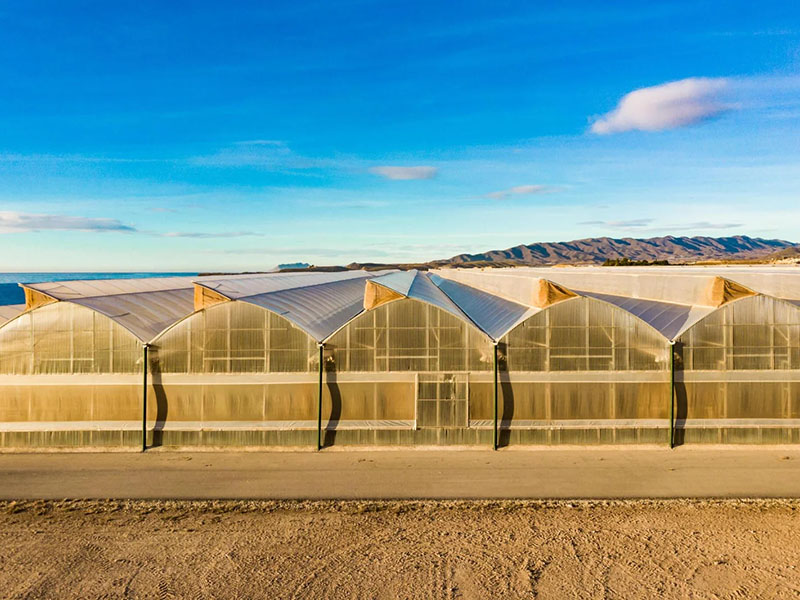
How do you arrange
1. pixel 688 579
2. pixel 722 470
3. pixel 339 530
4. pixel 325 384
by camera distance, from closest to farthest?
pixel 688 579 → pixel 339 530 → pixel 722 470 → pixel 325 384

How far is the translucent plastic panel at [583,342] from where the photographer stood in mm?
23078

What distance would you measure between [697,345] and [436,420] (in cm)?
1228

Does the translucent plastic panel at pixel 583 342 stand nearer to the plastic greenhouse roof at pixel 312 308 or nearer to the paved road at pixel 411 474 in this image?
the paved road at pixel 411 474

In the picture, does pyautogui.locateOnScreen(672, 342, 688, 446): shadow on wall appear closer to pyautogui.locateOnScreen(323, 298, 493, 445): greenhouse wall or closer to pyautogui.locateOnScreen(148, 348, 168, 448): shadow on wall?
pyautogui.locateOnScreen(323, 298, 493, 445): greenhouse wall

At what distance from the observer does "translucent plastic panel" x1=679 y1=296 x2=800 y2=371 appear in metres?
23.0

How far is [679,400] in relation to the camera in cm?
2295

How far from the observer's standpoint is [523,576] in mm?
13430

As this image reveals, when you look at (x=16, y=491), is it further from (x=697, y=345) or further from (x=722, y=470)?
(x=697, y=345)

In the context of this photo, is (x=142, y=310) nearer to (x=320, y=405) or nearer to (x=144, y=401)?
(x=144, y=401)

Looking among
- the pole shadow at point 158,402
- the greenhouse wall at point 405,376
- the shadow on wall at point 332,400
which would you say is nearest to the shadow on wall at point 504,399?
the greenhouse wall at point 405,376

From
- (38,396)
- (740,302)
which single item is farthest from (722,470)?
(38,396)

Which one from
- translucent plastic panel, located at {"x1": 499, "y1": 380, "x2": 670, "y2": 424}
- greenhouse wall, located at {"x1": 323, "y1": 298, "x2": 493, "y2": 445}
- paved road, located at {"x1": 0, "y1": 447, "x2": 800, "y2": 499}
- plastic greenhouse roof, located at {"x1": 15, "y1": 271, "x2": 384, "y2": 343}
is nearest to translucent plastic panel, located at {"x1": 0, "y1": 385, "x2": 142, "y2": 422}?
paved road, located at {"x1": 0, "y1": 447, "x2": 800, "y2": 499}

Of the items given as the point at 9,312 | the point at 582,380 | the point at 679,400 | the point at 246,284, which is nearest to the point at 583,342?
the point at 582,380

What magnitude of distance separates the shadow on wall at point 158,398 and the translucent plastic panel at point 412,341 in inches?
325
